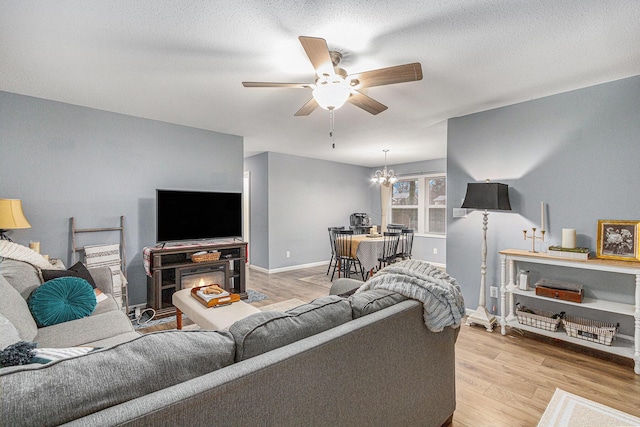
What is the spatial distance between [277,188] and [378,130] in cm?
239

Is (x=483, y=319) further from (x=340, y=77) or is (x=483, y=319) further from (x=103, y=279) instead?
(x=103, y=279)

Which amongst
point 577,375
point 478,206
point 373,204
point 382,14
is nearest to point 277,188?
point 373,204

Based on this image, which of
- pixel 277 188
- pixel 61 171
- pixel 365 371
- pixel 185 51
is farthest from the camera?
pixel 277 188

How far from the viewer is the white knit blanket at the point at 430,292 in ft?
5.04

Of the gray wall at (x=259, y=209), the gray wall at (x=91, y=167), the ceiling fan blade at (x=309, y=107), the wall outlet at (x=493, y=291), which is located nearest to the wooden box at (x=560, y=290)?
the wall outlet at (x=493, y=291)

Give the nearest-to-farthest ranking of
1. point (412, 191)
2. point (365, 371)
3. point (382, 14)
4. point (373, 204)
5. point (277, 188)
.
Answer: point (365, 371) → point (382, 14) → point (277, 188) → point (412, 191) → point (373, 204)

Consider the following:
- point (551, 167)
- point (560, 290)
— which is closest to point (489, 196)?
point (551, 167)

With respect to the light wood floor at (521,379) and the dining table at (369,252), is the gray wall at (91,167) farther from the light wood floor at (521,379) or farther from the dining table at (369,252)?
the light wood floor at (521,379)

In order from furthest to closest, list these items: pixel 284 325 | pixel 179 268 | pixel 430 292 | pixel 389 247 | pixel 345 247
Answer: pixel 345 247, pixel 389 247, pixel 179 268, pixel 430 292, pixel 284 325

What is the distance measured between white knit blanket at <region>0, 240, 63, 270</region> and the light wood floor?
3272mm

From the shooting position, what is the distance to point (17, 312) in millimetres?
1762

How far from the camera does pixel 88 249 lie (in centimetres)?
332

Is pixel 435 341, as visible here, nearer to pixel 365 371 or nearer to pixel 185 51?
pixel 365 371

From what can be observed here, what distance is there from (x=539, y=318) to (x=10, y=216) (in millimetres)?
4874
